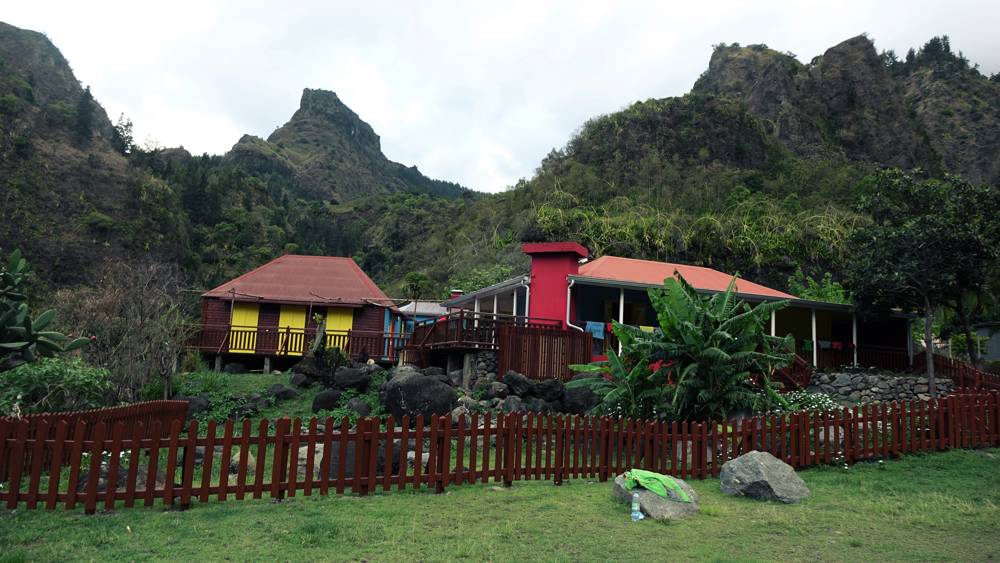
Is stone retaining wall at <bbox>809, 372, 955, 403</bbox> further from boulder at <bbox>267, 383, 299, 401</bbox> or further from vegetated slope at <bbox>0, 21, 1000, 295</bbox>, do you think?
boulder at <bbox>267, 383, 299, 401</bbox>

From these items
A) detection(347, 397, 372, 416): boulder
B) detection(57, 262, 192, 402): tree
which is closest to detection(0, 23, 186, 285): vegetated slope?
detection(57, 262, 192, 402): tree

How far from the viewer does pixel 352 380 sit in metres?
17.3

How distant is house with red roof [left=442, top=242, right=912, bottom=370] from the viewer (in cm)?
1939

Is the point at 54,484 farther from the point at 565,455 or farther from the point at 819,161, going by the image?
the point at 819,161

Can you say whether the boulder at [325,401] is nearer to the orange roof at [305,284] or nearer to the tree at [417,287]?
the orange roof at [305,284]

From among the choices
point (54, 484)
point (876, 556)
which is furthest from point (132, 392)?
point (876, 556)

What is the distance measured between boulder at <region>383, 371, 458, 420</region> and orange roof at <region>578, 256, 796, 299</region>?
22.3ft

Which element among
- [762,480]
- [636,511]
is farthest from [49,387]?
[762,480]

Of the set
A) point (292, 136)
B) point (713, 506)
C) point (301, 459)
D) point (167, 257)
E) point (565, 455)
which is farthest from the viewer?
point (292, 136)

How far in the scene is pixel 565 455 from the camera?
938 centimetres

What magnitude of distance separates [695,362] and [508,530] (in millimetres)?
6850

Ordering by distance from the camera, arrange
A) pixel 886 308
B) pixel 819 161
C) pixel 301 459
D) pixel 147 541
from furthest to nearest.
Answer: pixel 819 161, pixel 886 308, pixel 301 459, pixel 147 541

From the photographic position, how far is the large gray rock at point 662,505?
7.29 m

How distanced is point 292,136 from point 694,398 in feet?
452
